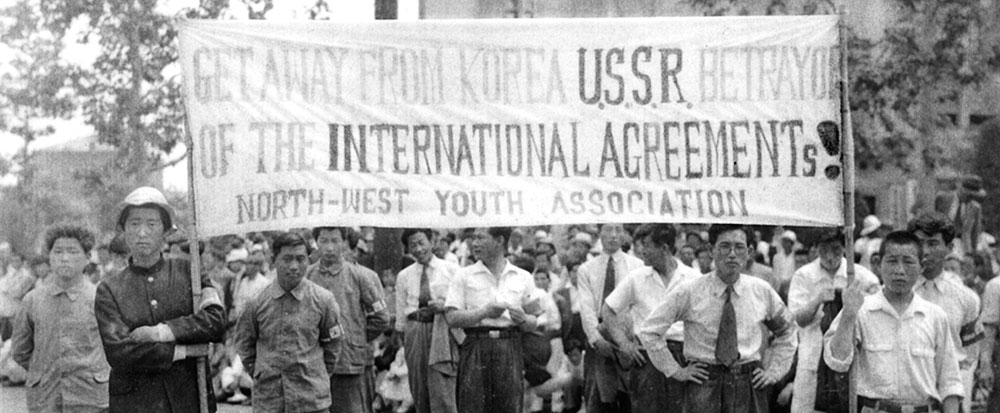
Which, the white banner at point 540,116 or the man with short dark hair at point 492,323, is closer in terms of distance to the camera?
the white banner at point 540,116

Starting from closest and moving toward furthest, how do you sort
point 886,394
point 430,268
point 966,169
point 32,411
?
point 886,394 < point 32,411 < point 430,268 < point 966,169

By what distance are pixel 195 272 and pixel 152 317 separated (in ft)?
1.35

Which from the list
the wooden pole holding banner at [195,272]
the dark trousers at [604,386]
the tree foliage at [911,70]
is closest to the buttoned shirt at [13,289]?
the tree foliage at [911,70]

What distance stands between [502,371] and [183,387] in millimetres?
4721

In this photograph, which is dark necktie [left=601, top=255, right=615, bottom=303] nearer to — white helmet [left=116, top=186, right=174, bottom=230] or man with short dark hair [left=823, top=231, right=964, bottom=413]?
man with short dark hair [left=823, top=231, right=964, bottom=413]

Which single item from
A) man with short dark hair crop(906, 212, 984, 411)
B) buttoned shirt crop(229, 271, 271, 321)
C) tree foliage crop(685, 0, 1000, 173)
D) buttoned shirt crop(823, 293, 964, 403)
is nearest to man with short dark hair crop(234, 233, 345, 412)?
buttoned shirt crop(823, 293, 964, 403)

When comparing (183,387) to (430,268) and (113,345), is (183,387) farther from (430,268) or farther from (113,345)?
(430,268)

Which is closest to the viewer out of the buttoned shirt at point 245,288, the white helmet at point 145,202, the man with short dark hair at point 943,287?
the white helmet at point 145,202

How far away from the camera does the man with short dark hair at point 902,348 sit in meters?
9.30

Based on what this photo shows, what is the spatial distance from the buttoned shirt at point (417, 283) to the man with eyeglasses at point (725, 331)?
466 cm

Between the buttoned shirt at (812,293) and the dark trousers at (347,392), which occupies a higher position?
the buttoned shirt at (812,293)

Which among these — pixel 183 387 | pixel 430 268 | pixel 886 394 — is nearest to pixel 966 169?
pixel 430 268

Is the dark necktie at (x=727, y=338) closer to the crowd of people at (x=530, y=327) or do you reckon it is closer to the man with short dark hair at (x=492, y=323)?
the crowd of people at (x=530, y=327)

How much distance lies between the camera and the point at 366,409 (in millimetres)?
13430
